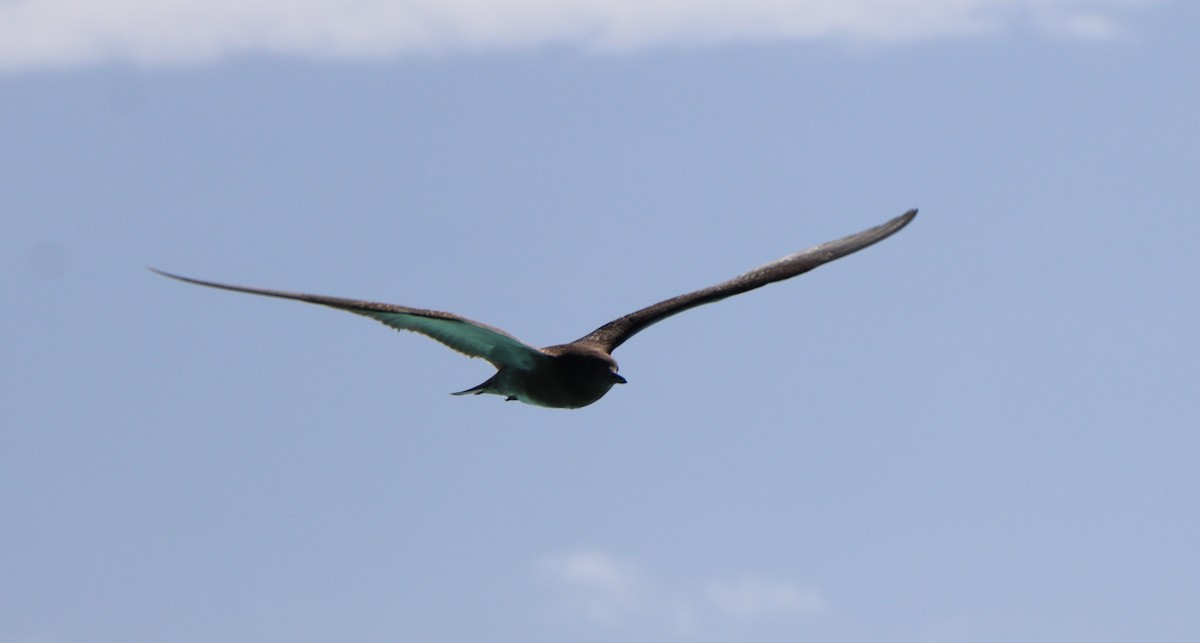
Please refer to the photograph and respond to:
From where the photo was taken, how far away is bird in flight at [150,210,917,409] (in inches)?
581

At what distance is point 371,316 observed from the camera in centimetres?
1456

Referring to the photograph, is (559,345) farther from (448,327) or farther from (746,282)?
(746,282)

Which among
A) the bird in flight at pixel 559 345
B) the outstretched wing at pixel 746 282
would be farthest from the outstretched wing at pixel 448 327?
the outstretched wing at pixel 746 282

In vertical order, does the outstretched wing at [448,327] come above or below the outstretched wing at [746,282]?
below

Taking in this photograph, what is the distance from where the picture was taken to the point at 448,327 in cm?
1589

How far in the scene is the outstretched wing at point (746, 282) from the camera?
19375 millimetres

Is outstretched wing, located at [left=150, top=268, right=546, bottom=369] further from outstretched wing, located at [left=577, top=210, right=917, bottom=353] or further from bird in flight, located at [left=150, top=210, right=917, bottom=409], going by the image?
outstretched wing, located at [left=577, top=210, right=917, bottom=353]

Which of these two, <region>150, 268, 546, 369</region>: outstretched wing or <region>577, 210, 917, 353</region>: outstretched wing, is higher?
<region>577, 210, 917, 353</region>: outstretched wing

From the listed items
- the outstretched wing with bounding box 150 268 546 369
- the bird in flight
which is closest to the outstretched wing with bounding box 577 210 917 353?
the bird in flight

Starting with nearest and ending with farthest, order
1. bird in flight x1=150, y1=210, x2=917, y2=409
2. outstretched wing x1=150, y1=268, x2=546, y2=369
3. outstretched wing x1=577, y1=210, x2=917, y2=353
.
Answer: outstretched wing x1=150, y1=268, x2=546, y2=369, bird in flight x1=150, y1=210, x2=917, y2=409, outstretched wing x1=577, y1=210, x2=917, y2=353

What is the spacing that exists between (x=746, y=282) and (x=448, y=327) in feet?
17.9

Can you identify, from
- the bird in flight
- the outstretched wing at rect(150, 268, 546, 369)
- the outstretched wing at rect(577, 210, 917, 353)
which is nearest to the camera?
the outstretched wing at rect(150, 268, 546, 369)

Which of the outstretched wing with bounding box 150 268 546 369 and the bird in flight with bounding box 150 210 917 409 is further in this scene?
the bird in flight with bounding box 150 210 917 409

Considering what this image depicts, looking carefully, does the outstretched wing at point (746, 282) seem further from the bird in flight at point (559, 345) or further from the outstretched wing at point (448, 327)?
the outstretched wing at point (448, 327)
